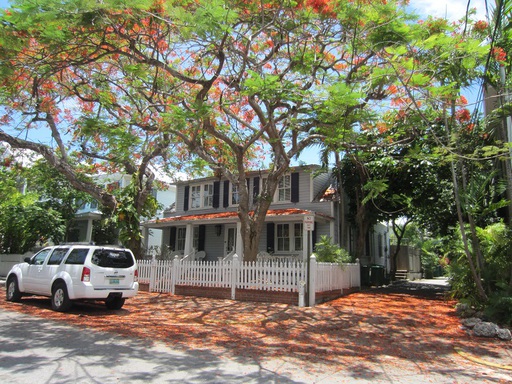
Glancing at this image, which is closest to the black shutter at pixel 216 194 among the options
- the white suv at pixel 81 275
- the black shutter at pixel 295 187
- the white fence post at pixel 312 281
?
the black shutter at pixel 295 187

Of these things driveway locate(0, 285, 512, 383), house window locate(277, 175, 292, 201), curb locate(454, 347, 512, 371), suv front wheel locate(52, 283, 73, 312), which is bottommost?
curb locate(454, 347, 512, 371)

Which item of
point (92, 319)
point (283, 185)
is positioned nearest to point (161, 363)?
point (92, 319)

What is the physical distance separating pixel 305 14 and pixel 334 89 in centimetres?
364

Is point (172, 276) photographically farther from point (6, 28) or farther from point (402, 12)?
point (402, 12)

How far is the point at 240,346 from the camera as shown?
22.7ft

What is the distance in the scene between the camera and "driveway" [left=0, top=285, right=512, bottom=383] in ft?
17.4

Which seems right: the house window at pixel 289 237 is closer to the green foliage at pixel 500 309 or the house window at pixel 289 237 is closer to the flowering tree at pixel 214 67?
the flowering tree at pixel 214 67

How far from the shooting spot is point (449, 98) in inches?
392

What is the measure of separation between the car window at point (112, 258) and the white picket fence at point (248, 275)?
3.53 metres

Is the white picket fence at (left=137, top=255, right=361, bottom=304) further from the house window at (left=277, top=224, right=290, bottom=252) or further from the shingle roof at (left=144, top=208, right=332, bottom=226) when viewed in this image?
the house window at (left=277, top=224, right=290, bottom=252)

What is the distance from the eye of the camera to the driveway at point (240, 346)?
529 centimetres

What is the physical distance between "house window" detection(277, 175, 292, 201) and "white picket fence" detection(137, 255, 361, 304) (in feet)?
17.9

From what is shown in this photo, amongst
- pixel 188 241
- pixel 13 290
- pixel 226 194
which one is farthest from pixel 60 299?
pixel 226 194

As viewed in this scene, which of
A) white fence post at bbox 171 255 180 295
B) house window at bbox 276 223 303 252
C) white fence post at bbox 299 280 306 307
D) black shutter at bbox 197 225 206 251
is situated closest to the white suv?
white fence post at bbox 171 255 180 295
